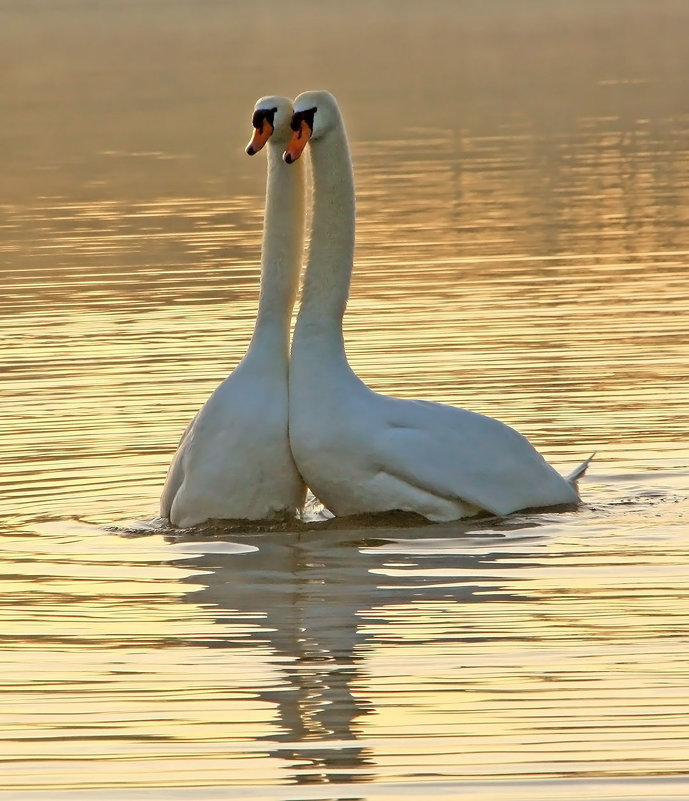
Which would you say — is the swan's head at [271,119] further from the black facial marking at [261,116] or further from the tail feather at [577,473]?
the tail feather at [577,473]

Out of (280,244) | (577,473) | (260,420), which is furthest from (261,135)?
(577,473)

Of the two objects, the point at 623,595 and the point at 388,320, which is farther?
the point at 388,320

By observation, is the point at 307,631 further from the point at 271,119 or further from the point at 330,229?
the point at 271,119

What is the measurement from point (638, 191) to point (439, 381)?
11619 mm

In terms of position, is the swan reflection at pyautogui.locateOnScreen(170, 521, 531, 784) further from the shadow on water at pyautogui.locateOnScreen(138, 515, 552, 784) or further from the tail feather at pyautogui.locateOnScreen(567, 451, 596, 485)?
the tail feather at pyautogui.locateOnScreen(567, 451, 596, 485)

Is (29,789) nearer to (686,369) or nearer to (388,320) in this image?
(686,369)

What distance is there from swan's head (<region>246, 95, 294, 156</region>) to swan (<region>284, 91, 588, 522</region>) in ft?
0.37

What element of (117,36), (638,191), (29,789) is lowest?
(29,789)

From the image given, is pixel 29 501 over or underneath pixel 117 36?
underneath

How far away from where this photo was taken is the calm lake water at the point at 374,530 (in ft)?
22.4

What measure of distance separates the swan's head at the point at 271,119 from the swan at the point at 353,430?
114mm

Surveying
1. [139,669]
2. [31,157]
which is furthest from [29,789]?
[31,157]

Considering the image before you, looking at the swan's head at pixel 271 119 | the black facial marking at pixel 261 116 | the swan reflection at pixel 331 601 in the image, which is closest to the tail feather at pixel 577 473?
the swan reflection at pixel 331 601

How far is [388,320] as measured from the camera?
52.4ft
